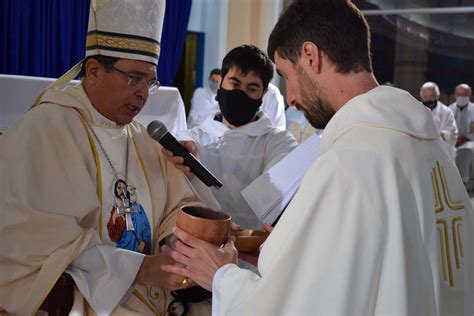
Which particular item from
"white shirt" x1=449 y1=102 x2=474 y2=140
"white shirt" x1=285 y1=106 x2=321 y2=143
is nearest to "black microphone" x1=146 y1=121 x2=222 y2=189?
"white shirt" x1=285 y1=106 x2=321 y2=143

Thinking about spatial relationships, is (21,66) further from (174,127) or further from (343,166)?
(343,166)

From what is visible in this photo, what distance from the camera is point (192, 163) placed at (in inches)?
92.2

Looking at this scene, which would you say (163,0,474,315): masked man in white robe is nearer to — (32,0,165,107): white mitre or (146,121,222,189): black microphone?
(146,121,222,189): black microphone

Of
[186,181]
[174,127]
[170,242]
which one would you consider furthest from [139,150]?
[174,127]

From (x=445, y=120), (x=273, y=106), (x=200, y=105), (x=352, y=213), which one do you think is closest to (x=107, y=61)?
(x=352, y=213)

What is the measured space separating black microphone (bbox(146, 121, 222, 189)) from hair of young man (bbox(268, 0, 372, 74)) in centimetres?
71

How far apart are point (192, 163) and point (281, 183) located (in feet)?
1.52

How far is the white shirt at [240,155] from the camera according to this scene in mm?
3107

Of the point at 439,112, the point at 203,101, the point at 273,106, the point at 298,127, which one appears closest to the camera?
the point at 273,106

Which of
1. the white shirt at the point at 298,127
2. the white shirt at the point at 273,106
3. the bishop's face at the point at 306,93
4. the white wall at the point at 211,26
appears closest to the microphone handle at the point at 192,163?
the bishop's face at the point at 306,93

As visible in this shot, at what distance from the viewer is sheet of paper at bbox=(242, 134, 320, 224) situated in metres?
2.59

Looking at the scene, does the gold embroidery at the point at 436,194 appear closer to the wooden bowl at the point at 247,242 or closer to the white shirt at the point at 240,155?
the wooden bowl at the point at 247,242

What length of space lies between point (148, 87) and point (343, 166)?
1218 mm

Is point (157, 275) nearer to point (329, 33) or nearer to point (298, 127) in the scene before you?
point (329, 33)
